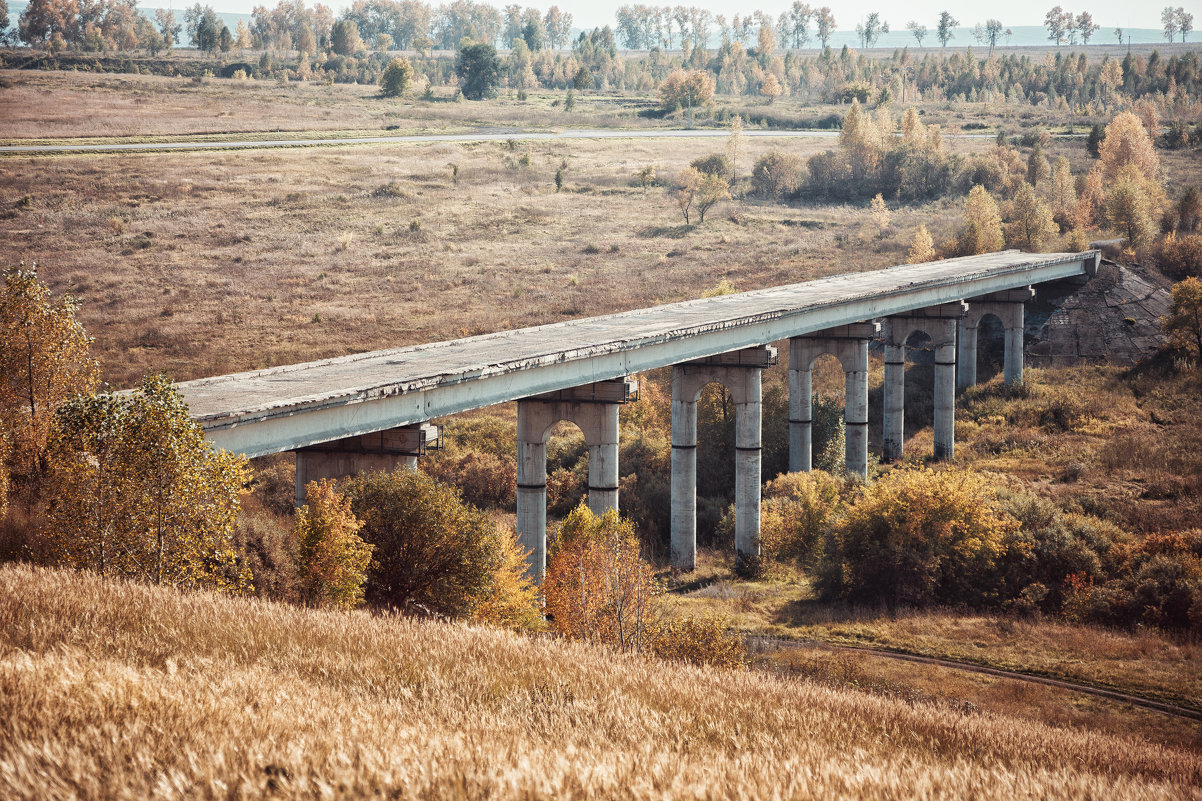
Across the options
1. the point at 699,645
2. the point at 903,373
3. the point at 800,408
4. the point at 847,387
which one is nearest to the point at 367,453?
the point at 699,645

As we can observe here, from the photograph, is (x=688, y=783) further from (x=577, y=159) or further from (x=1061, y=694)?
(x=577, y=159)

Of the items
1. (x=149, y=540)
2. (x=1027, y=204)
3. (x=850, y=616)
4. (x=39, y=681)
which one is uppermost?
(x=1027, y=204)

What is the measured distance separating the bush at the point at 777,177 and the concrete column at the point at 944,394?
73.7m

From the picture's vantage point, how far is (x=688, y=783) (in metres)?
8.55

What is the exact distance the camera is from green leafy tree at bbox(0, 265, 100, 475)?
1121 inches

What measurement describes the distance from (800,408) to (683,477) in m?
12.5

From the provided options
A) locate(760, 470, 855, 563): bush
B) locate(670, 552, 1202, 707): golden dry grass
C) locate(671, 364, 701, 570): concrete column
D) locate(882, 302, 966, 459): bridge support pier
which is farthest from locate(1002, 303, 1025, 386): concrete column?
locate(670, 552, 1202, 707): golden dry grass

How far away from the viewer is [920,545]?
144ft

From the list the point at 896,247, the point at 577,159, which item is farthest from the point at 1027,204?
the point at 577,159

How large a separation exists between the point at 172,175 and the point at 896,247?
2977 inches

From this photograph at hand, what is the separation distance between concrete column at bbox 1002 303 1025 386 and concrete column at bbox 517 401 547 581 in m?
50.0

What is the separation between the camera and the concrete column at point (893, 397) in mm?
71125

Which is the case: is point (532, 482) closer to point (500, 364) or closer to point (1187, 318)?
point (500, 364)

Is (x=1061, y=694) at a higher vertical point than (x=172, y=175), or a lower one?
lower
